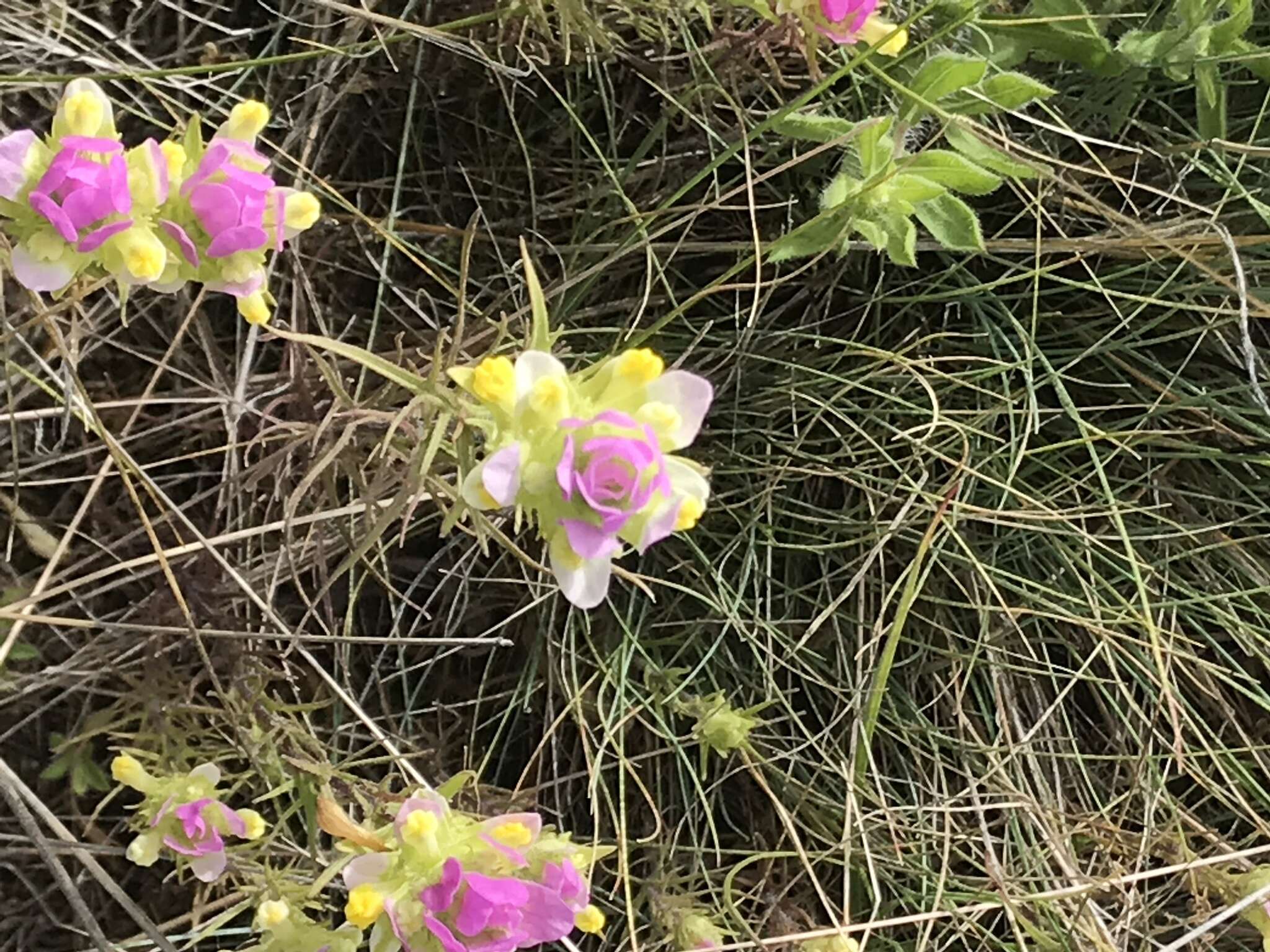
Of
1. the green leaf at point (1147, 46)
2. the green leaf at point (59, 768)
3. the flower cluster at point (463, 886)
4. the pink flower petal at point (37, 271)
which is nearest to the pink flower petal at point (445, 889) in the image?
the flower cluster at point (463, 886)

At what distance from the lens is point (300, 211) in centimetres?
58

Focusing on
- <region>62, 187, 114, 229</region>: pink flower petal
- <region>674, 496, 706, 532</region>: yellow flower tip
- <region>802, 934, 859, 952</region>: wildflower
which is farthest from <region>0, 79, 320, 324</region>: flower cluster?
<region>802, 934, 859, 952</region>: wildflower

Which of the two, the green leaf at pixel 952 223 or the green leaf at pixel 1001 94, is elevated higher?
the green leaf at pixel 1001 94

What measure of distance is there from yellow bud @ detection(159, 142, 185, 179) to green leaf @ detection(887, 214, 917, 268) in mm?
443

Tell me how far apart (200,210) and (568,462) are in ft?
0.77

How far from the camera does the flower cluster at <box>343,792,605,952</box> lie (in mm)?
574

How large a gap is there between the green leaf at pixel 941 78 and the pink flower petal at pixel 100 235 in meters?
0.49

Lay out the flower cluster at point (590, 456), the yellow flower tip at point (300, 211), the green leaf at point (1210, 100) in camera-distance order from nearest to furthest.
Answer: the flower cluster at point (590, 456) → the yellow flower tip at point (300, 211) → the green leaf at point (1210, 100)

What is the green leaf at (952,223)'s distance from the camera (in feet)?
2.55

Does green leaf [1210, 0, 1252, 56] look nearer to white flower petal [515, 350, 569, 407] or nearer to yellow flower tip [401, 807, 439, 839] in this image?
white flower petal [515, 350, 569, 407]

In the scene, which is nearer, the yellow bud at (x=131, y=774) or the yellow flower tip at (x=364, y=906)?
the yellow flower tip at (x=364, y=906)

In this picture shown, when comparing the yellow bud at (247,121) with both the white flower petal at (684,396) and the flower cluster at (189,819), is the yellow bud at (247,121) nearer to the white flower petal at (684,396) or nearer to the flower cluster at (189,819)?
the white flower petal at (684,396)

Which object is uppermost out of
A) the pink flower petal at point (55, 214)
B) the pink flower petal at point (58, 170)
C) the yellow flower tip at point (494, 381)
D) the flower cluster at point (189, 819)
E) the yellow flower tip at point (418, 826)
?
the pink flower petal at point (58, 170)

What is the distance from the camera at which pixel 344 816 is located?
644 millimetres
